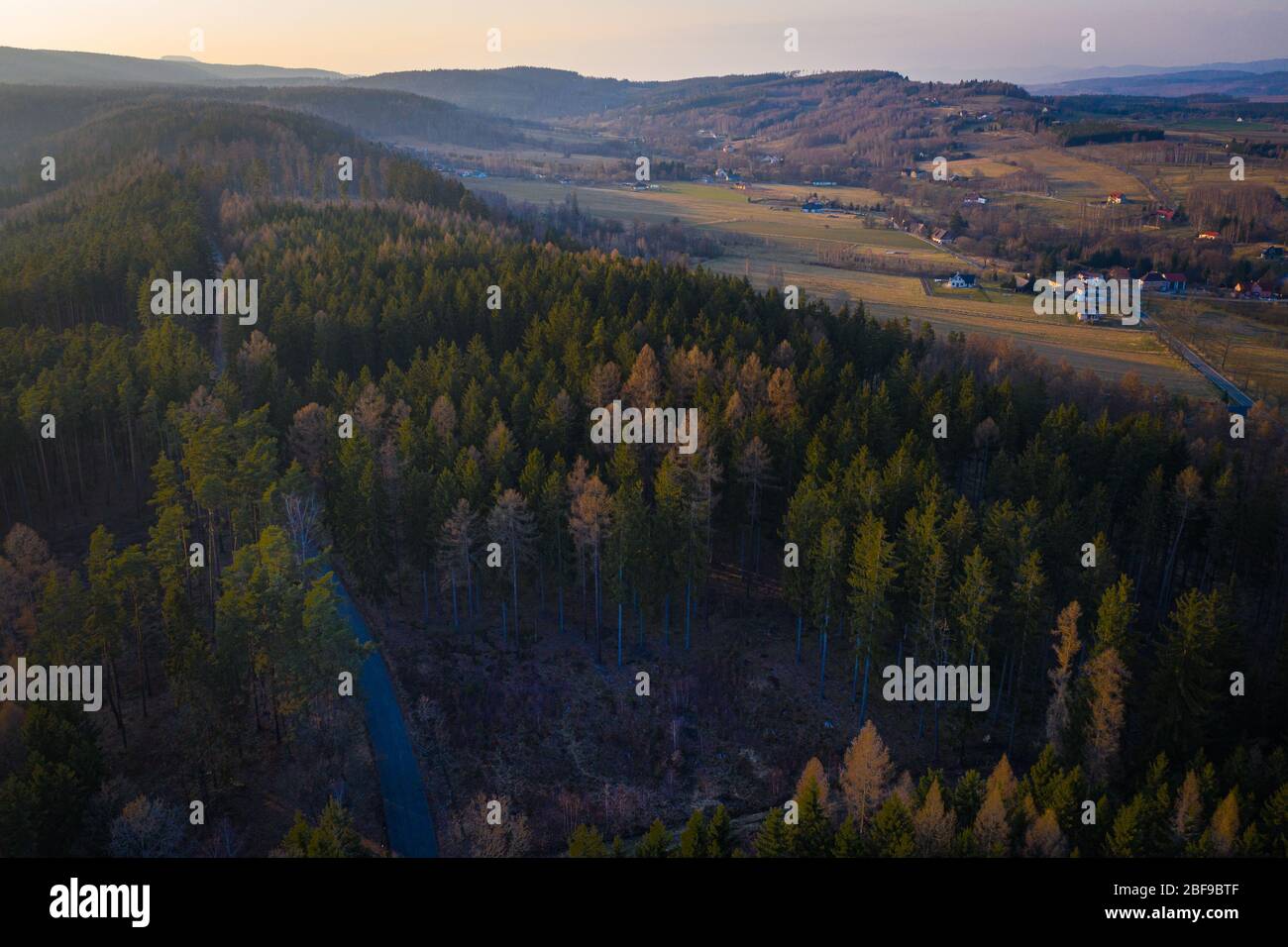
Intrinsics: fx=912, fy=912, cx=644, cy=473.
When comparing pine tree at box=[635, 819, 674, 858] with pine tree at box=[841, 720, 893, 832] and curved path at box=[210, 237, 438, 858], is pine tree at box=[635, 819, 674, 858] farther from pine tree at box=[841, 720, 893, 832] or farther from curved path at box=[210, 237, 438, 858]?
curved path at box=[210, 237, 438, 858]

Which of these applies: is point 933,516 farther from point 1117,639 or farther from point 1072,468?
point 1072,468

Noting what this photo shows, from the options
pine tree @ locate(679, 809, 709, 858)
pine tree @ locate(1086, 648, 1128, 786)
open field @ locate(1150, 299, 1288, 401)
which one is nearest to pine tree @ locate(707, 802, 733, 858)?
pine tree @ locate(679, 809, 709, 858)

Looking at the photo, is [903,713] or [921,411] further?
[921,411]

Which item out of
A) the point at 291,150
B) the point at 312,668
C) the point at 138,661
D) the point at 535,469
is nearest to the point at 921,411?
the point at 535,469

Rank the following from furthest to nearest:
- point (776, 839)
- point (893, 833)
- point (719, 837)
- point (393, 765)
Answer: point (393, 765), point (776, 839), point (893, 833), point (719, 837)

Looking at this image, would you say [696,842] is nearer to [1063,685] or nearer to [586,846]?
[586,846]

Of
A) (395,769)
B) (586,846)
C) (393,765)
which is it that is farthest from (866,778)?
(393,765)
